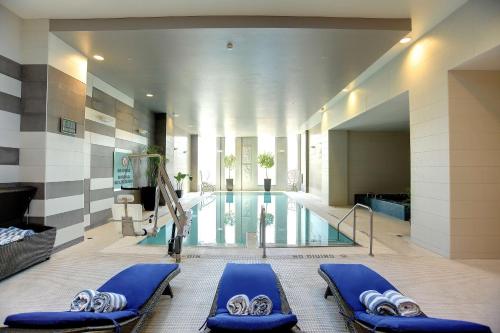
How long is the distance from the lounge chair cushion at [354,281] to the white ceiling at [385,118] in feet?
13.9

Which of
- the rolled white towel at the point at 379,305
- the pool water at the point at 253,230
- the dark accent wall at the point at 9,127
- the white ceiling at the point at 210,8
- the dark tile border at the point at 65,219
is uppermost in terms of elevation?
the white ceiling at the point at 210,8

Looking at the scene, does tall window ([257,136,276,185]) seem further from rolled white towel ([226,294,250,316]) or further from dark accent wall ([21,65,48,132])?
rolled white towel ([226,294,250,316])

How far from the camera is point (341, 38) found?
4680mm

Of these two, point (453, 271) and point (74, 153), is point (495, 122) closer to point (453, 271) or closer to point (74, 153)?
point (453, 271)

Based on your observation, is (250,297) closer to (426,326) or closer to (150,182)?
(426,326)

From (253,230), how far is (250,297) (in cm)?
442

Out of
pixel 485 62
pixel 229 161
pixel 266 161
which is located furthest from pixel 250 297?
pixel 229 161

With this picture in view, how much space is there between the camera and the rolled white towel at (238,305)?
2.27 m

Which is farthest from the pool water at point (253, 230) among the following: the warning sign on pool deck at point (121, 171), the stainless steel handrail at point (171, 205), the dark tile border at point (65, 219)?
the warning sign on pool deck at point (121, 171)

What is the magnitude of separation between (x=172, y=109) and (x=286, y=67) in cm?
557

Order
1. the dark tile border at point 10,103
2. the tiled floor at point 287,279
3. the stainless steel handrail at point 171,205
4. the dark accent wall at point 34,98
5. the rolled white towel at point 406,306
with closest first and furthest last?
the rolled white towel at point 406,306 → the tiled floor at point 287,279 → the dark tile border at point 10,103 → the stainless steel handrail at point 171,205 → the dark accent wall at point 34,98

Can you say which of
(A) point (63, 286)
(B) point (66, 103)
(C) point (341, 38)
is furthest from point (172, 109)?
(A) point (63, 286)

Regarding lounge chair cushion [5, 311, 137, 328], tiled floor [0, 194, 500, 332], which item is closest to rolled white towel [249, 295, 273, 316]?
tiled floor [0, 194, 500, 332]

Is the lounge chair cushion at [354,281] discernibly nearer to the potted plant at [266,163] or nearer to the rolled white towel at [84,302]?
the rolled white towel at [84,302]
